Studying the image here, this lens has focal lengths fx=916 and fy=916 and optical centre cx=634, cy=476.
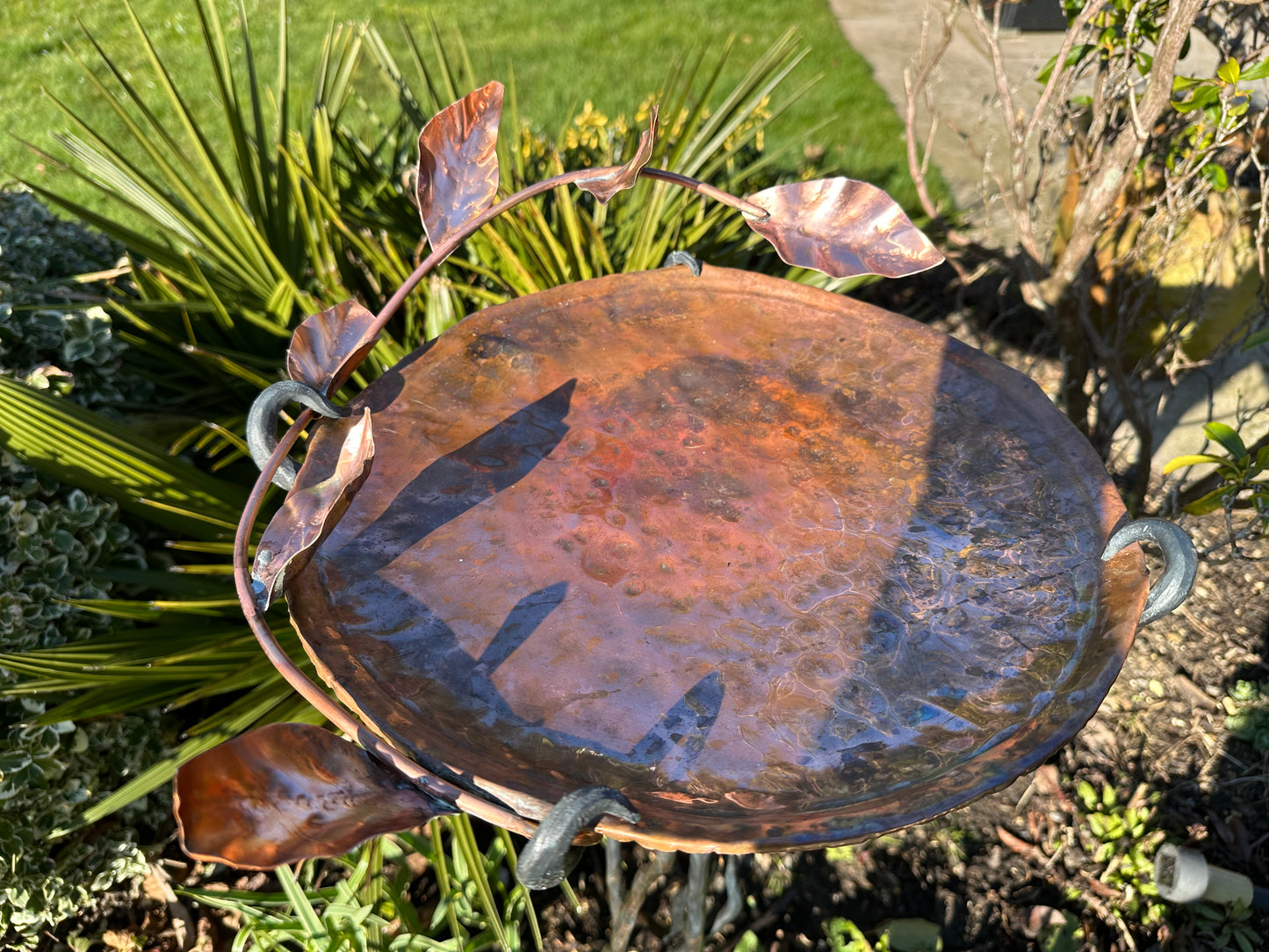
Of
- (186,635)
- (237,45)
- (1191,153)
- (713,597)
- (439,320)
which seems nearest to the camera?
(713,597)

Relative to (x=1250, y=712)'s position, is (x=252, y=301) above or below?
above

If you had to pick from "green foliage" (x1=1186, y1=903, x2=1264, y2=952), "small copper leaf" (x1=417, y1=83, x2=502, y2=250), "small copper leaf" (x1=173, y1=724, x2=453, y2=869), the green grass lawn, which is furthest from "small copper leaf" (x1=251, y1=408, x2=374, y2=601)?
the green grass lawn

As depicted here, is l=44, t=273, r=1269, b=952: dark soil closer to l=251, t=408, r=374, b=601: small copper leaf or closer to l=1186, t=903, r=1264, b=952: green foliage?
l=1186, t=903, r=1264, b=952: green foliage

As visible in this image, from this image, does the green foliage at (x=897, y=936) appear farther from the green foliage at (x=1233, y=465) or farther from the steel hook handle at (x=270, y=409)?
the steel hook handle at (x=270, y=409)

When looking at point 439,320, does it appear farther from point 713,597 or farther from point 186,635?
point 713,597

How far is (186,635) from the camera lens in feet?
5.60

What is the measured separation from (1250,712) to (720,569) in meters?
1.64

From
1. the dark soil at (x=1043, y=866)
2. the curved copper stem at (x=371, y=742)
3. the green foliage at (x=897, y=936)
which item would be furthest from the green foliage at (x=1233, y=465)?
the curved copper stem at (x=371, y=742)

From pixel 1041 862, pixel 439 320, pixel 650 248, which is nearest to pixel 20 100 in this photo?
pixel 439 320

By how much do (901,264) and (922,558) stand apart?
382 millimetres

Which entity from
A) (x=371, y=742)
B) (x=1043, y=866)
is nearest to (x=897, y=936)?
(x=1043, y=866)

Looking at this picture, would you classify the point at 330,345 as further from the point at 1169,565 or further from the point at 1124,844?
the point at 1124,844

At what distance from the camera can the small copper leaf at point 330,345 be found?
Result: 117cm

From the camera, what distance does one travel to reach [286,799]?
84 cm
